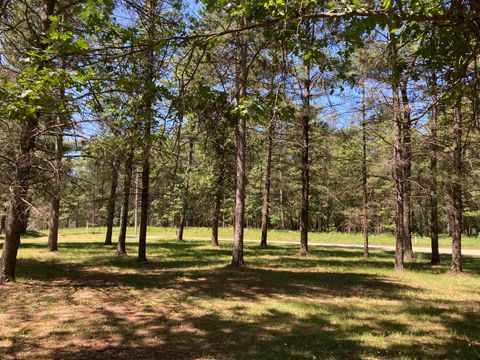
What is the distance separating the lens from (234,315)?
299 inches

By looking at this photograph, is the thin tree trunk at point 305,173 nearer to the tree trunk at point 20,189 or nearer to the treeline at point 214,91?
the treeline at point 214,91

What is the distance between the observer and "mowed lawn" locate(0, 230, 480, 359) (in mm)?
A: 5703

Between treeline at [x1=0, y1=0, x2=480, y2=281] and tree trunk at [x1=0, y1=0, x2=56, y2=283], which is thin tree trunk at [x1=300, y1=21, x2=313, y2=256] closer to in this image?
treeline at [x1=0, y1=0, x2=480, y2=281]

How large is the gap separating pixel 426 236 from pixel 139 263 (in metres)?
35.2

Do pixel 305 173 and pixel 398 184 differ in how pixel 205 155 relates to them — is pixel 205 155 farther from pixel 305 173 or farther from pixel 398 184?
pixel 305 173

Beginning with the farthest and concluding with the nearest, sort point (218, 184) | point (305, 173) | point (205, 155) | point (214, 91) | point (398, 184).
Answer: point (218, 184) → point (305, 173) → point (398, 184) → point (205, 155) → point (214, 91)

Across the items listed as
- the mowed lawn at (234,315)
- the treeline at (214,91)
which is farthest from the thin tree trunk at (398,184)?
the mowed lawn at (234,315)

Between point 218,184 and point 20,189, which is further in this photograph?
point 218,184

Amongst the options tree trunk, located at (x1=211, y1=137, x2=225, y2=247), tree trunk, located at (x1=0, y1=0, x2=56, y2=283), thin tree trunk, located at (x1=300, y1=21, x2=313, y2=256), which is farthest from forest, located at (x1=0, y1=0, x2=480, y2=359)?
tree trunk, located at (x1=211, y1=137, x2=225, y2=247)

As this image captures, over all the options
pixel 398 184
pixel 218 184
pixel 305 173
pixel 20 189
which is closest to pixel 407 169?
pixel 398 184

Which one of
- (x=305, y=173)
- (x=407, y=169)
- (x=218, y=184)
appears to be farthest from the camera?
(x=218, y=184)

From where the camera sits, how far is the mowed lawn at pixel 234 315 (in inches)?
225

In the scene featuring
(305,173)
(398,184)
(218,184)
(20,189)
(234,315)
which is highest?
(305,173)

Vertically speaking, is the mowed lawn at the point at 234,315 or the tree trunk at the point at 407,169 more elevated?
the tree trunk at the point at 407,169
